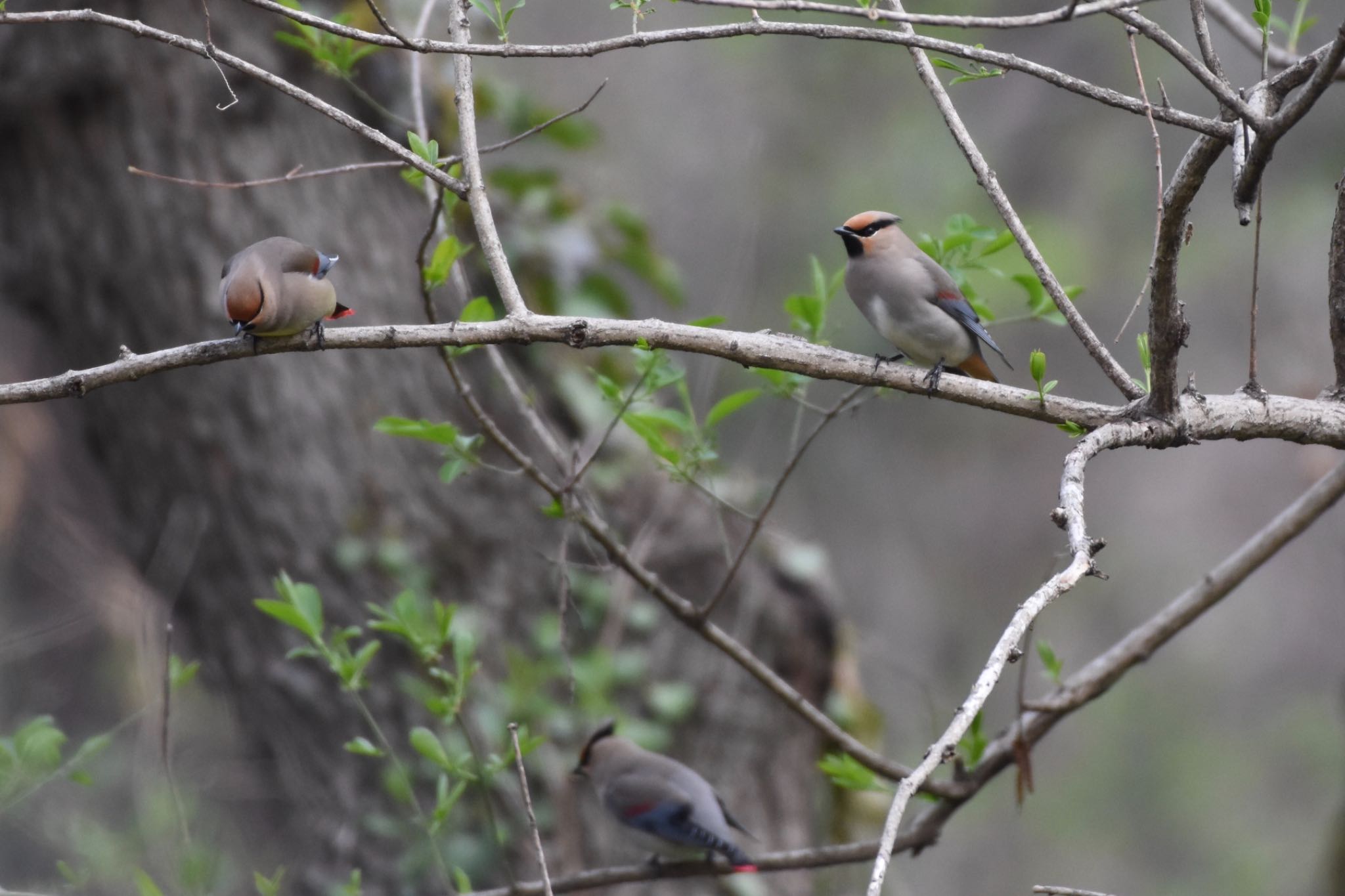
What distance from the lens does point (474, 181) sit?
2688mm

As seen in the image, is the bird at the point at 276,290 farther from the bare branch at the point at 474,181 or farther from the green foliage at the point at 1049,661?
the green foliage at the point at 1049,661

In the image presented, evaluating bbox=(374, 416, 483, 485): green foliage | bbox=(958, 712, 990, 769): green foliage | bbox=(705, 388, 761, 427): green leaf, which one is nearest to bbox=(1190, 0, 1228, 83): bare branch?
bbox=(705, 388, 761, 427): green leaf

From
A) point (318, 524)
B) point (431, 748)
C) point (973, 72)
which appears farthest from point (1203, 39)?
point (318, 524)

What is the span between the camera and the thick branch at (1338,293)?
8.89ft

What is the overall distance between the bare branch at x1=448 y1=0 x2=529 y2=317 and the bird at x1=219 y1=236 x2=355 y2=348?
52 cm

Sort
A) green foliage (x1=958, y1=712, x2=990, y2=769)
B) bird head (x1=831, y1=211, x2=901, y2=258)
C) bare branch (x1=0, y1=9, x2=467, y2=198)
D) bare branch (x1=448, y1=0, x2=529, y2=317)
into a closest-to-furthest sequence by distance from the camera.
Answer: bare branch (x1=0, y1=9, x2=467, y2=198), bare branch (x1=448, y1=0, x2=529, y2=317), green foliage (x1=958, y1=712, x2=990, y2=769), bird head (x1=831, y1=211, x2=901, y2=258)

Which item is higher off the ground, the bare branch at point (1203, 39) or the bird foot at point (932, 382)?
the bare branch at point (1203, 39)

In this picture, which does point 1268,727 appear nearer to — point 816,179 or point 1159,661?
point 1159,661

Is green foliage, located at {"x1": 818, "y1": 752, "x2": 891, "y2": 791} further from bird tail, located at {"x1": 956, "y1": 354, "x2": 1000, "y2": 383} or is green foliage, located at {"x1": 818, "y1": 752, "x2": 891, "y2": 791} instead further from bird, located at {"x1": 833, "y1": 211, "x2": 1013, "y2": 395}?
bird tail, located at {"x1": 956, "y1": 354, "x2": 1000, "y2": 383}

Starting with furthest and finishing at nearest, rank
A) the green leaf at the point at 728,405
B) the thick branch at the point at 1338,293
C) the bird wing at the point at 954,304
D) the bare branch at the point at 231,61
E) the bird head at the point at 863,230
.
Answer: the bird head at the point at 863,230, the bird wing at the point at 954,304, the green leaf at the point at 728,405, the thick branch at the point at 1338,293, the bare branch at the point at 231,61

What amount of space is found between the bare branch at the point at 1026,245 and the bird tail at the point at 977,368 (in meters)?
1.47

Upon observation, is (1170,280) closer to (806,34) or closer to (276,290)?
(806,34)

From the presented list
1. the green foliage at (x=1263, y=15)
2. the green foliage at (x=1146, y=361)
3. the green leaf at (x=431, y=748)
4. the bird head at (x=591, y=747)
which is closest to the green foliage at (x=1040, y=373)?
the green foliage at (x=1146, y=361)

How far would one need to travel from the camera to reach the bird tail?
420 cm
